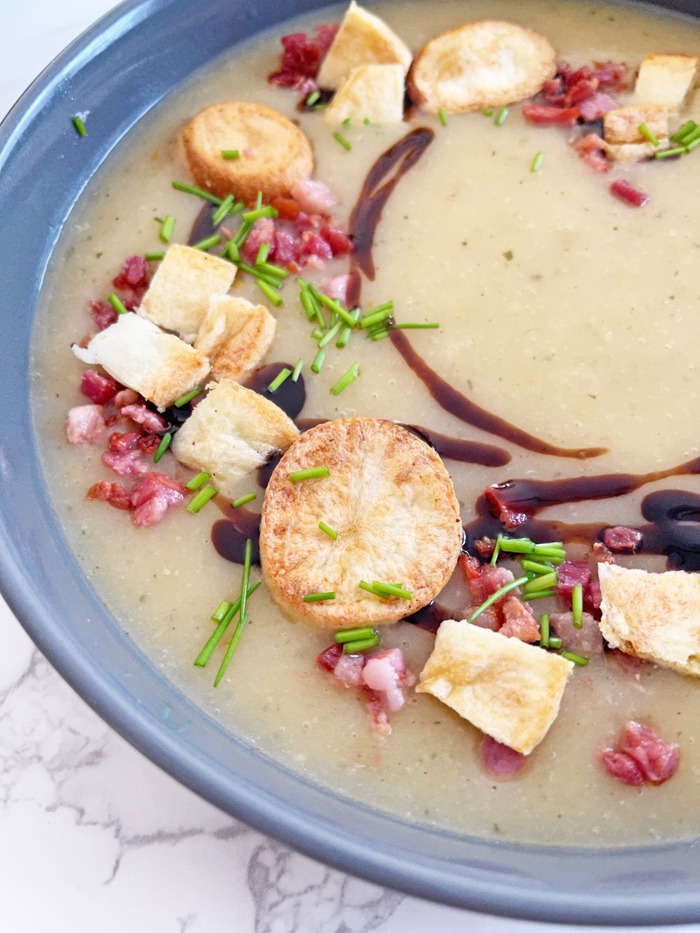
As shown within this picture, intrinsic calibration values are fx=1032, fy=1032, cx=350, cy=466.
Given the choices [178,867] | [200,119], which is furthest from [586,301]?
[178,867]

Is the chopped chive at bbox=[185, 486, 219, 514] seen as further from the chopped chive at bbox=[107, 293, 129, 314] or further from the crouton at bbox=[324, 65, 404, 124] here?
the crouton at bbox=[324, 65, 404, 124]

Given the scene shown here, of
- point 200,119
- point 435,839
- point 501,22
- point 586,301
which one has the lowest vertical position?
point 435,839

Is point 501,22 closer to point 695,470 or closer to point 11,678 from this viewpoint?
point 695,470

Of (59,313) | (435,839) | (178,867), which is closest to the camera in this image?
(435,839)

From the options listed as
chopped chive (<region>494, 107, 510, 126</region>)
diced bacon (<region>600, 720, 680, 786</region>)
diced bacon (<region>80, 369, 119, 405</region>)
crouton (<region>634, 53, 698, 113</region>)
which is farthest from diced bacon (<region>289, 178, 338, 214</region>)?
diced bacon (<region>600, 720, 680, 786</region>)

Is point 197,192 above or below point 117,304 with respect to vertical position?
above

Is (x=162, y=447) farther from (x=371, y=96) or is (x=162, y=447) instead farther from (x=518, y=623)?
(x=371, y=96)

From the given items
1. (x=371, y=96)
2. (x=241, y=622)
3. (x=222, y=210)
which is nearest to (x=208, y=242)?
(x=222, y=210)
